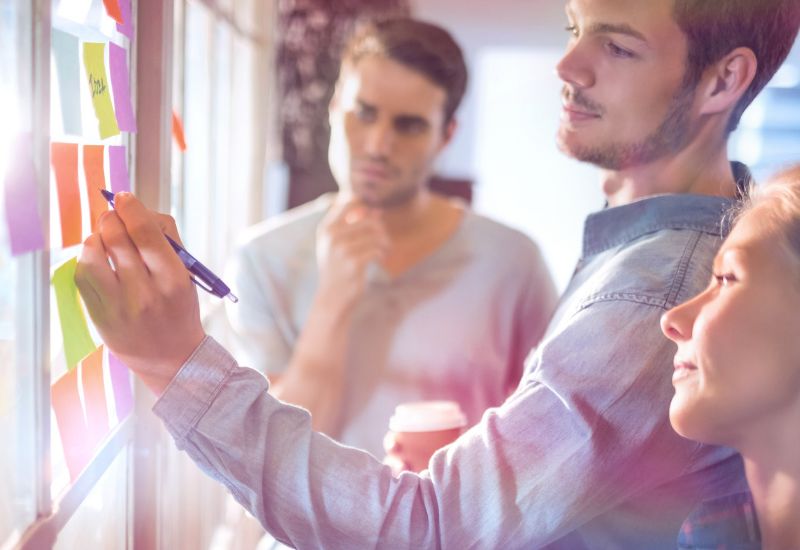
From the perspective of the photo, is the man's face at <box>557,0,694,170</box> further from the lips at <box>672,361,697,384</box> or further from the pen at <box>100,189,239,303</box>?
the pen at <box>100,189,239,303</box>

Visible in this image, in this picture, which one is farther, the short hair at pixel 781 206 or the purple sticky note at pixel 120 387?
the purple sticky note at pixel 120 387

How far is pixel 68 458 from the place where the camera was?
789 mm

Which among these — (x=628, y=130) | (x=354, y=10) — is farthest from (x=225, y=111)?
(x=628, y=130)

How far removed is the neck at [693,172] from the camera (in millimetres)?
947

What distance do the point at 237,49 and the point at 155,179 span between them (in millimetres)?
1277

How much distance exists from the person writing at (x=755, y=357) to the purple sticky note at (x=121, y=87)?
1.85ft

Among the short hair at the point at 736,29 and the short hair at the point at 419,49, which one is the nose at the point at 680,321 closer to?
the short hair at the point at 736,29

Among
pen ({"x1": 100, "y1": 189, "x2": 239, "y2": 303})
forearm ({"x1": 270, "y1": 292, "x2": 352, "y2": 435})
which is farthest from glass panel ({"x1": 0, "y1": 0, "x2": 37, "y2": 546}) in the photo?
forearm ({"x1": 270, "y1": 292, "x2": 352, "y2": 435})

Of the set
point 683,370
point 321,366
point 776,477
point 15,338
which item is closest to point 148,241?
point 15,338

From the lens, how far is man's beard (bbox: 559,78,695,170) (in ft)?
3.00

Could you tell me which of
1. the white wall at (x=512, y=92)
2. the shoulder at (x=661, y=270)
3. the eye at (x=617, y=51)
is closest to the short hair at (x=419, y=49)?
the eye at (x=617, y=51)

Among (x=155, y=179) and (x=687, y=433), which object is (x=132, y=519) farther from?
(x=687, y=433)

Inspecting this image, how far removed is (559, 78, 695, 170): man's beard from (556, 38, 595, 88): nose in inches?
0.7

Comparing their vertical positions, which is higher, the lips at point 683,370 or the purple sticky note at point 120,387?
the lips at point 683,370
